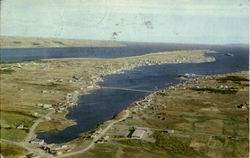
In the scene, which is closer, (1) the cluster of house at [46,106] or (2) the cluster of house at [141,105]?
(2) the cluster of house at [141,105]

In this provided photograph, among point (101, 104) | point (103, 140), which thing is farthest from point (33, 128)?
point (101, 104)

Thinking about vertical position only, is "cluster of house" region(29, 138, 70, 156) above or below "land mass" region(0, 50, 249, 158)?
below

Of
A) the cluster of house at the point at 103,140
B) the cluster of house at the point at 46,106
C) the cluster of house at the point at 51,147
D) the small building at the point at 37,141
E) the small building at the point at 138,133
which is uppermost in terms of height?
the cluster of house at the point at 46,106

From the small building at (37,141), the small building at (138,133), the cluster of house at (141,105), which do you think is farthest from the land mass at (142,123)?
the cluster of house at (141,105)

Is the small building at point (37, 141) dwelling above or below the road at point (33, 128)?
below

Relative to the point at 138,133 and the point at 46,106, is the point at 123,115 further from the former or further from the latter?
the point at 46,106

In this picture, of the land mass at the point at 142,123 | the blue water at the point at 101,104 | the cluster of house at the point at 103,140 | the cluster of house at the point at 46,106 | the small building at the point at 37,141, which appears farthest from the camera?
the cluster of house at the point at 46,106

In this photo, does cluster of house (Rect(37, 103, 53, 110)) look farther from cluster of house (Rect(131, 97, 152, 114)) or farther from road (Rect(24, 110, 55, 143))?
cluster of house (Rect(131, 97, 152, 114))

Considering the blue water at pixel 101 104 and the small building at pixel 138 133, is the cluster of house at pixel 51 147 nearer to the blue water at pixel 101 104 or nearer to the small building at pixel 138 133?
the blue water at pixel 101 104

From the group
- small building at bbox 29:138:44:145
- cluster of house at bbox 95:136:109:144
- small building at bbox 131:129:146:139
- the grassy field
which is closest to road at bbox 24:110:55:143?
small building at bbox 29:138:44:145

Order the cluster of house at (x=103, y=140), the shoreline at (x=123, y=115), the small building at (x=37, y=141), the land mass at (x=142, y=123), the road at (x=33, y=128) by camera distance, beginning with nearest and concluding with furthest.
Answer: the land mass at (x=142, y=123), the shoreline at (x=123, y=115), the small building at (x=37, y=141), the cluster of house at (x=103, y=140), the road at (x=33, y=128)

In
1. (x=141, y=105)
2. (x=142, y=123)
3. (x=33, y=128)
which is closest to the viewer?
(x=33, y=128)
